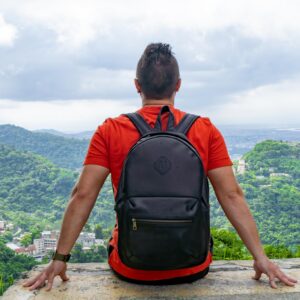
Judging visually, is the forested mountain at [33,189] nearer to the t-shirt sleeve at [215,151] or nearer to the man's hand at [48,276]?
the man's hand at [48,276]

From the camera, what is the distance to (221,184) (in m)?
2.67

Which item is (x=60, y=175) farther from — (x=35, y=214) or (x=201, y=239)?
(x=201, y=239)

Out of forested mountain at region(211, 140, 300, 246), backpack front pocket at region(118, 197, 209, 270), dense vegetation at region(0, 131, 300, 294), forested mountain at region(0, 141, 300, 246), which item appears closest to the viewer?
backpack front pocket at region(118, 197, 209, 270)

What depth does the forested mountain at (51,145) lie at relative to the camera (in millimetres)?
85438

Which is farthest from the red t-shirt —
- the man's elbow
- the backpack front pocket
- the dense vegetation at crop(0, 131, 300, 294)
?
the dense vegetation at crop(0, 131, 300, 294)

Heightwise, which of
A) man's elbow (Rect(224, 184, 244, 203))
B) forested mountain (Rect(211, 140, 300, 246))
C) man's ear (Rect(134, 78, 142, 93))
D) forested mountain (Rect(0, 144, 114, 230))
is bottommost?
forested mountain (Rect(0, 144, 114, 230))

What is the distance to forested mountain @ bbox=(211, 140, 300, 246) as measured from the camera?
3401 centimetres

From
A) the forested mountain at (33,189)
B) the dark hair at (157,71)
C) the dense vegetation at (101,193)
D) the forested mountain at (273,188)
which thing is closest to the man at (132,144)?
the dark hair at (157,71)

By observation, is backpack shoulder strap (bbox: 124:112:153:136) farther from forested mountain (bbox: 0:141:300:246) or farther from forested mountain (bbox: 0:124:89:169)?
forested mountain (bbox: 0:124:89:169)

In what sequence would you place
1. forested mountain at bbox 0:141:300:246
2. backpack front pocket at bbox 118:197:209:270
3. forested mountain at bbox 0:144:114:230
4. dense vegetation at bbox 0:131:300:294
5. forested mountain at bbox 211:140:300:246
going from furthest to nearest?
forested mountain at bbox 0:144:114:230 → forested mountain at bbox 0:141:300:246 → dense vegetation at bbox 0:131:300:294 → forested mountain at bbox 211:140:300:246 → backpack front pocket at bbox 118:197:209:270

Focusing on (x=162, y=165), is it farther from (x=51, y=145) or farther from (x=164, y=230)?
(x=51, y=145)

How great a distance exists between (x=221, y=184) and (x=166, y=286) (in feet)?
1.90

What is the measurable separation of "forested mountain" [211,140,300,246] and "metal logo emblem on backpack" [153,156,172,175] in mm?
26644

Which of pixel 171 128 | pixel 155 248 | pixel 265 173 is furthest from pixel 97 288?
pixel 265 173
